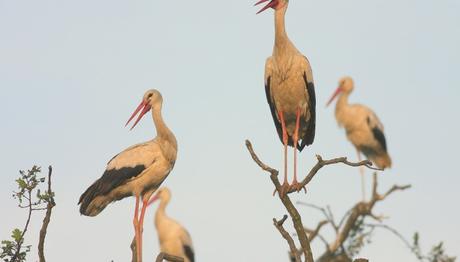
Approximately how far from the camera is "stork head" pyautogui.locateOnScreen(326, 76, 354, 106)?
57.5 feet

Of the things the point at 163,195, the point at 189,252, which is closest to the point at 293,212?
the point at 189,252

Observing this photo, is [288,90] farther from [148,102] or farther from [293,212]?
[293,212]

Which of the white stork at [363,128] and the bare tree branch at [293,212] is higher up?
the white stork at [363,128]

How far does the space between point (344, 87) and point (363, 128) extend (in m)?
1.10

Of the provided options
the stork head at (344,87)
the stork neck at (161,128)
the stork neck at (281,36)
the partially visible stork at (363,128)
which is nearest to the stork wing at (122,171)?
the stork neck at (161,128)

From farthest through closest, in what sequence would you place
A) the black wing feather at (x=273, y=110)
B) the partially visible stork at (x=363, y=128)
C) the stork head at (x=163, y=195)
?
the partially visible stork at (x=363, y=128), the stork head at (x=163, y=195), the black wing feather at (x=273, y=110)

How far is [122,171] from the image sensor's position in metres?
9.66

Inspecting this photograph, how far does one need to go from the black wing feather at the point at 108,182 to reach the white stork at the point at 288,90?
1460 mm

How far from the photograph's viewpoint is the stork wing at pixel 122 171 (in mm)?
9531

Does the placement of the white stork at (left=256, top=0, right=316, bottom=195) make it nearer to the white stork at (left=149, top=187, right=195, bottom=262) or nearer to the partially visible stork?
the white stork at (left=149, top=187, right=195, bottom=262)

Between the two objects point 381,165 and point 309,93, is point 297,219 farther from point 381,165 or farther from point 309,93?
point 381,165

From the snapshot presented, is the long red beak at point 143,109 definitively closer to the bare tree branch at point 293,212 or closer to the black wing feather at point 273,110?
the black wing feather at point 273,110

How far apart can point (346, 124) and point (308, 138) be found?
7124mm

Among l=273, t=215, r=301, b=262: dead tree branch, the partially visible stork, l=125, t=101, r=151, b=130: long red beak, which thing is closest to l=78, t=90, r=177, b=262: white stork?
l=125, t=101, r=151, b=130: long red beak
